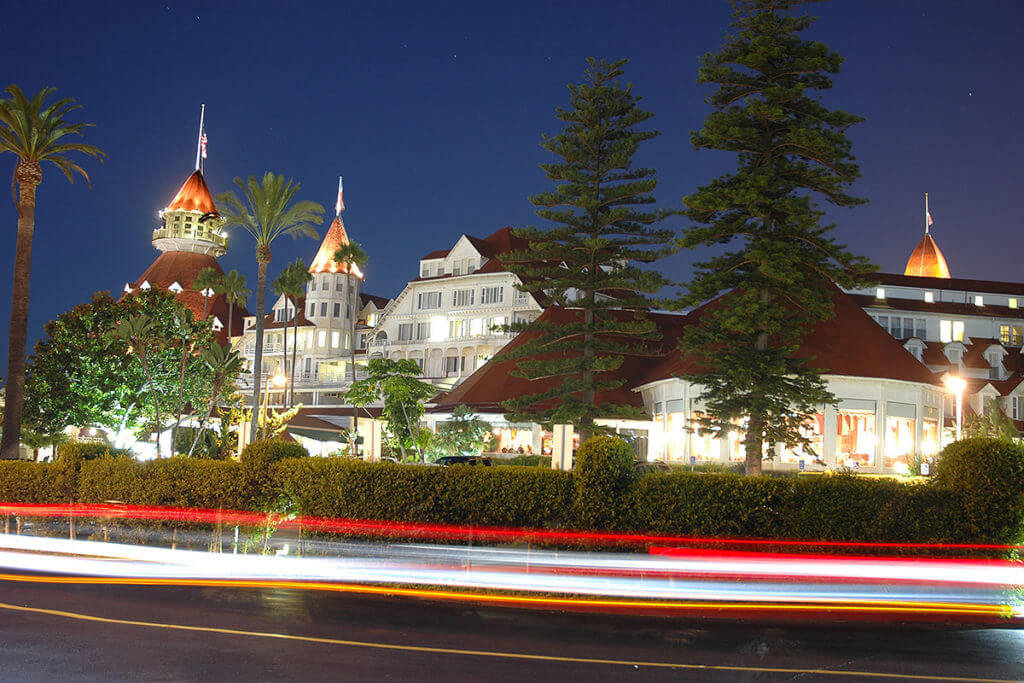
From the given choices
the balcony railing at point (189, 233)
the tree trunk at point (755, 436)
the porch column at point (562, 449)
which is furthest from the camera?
the balcony railing at point (189, 233)

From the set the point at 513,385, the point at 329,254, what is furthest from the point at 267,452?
the point at 329,254

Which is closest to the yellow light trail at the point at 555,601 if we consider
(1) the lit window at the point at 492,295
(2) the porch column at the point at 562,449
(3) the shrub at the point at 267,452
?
(2) the porch column at the point at 562,449

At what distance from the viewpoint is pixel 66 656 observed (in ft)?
30.1

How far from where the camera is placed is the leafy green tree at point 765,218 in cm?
2894

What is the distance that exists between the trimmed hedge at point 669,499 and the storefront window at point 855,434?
78.1ft

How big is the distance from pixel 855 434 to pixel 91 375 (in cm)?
3220

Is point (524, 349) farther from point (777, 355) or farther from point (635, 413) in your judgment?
point (777, 355)

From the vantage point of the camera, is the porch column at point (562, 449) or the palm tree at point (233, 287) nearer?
the porch column at point (562, 449)

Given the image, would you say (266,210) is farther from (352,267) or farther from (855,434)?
(352,267)

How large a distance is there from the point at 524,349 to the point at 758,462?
9.73 m

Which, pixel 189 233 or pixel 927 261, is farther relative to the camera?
pixel 189 233

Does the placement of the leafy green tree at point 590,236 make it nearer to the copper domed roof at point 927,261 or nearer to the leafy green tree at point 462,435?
the leafy green tree at point 462,435

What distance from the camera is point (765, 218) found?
29672mm

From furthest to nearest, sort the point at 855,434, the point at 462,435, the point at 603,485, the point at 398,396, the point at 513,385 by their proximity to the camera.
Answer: the point at 513,385 → the point at 855,434 → the point at 462,435 → the point at 398,396 → the point at 603,485
